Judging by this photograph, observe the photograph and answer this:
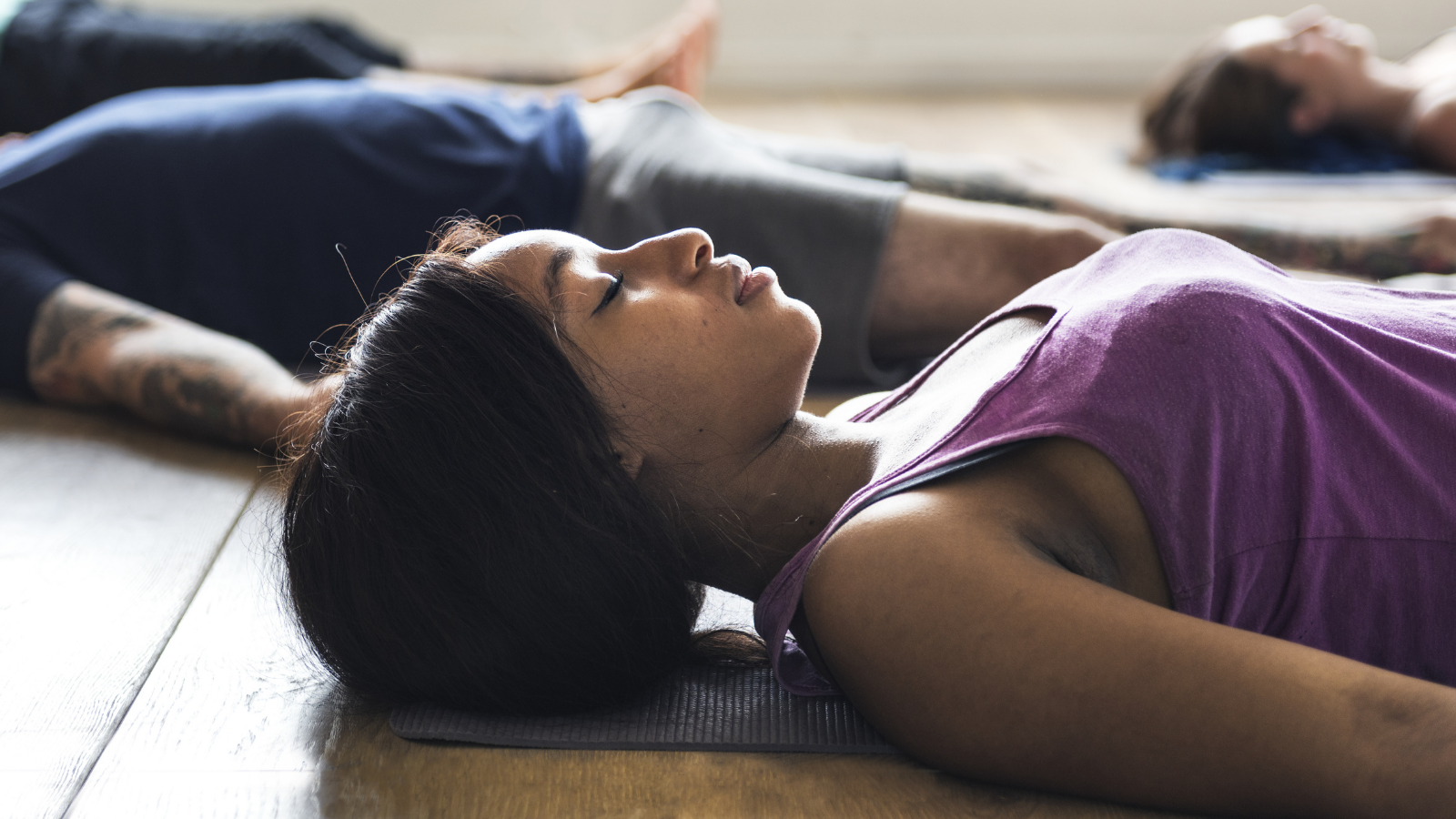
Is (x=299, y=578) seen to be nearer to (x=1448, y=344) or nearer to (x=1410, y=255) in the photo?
(x=1448, y=344)

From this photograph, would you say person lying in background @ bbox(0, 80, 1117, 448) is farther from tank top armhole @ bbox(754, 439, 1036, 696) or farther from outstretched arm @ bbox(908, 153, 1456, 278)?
tank top armhole @ bbox(754, 439, 1036, 696)

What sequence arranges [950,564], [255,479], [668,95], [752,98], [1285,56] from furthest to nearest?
[752,98], [1285,56], [668,95], [255,479], [950,564]

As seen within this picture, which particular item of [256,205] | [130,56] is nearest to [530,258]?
[256,205]

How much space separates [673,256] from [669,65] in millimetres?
2028

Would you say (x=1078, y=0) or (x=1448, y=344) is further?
(x=1078, y=0)

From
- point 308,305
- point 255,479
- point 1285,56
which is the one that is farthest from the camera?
point 1285,56

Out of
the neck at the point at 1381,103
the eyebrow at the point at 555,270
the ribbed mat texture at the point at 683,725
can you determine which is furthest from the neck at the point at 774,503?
the neck at the point at 1381,103

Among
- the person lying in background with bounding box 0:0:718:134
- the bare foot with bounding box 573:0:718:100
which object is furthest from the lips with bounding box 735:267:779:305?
the bare foot with bounding box 573:0:718:100

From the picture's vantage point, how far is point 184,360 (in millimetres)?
1758

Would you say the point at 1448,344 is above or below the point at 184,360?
above

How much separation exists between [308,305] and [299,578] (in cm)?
101

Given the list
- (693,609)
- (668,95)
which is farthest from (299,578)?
(668,95)

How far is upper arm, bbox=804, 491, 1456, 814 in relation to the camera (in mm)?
823

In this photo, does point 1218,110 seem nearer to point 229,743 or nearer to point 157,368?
point 157,368
